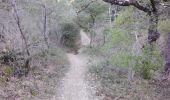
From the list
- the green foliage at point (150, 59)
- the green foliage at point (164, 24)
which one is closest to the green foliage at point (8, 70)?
the green foliage at point (150, 59)

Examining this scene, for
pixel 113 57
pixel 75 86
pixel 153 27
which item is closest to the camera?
pixel 153 27

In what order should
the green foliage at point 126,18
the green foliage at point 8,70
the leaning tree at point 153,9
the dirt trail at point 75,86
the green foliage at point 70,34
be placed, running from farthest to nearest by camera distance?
the green foliage at point 70,34 < the green foliage at point 8,70 < the dirt trail at point 75,86 < the green foliage at point 126,18 < the leaning tree at point 153,9

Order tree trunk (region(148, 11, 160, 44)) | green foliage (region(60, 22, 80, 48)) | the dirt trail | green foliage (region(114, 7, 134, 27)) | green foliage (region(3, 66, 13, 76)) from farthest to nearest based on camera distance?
1. green foliage (region(60, 22, 80, 48))
2. green foliage (region(3, 66, 13, 76))
3. the dirt trail
4. green foliage (region(114, 7, 134, 27))
5. tree trunk (region(148, 11, 160, 44))

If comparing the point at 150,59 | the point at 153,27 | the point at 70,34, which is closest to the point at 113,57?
the point at 150,59

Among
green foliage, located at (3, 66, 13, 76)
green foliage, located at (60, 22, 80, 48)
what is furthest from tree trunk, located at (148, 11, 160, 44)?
green foliage, located at (60, 22, 80, 48)

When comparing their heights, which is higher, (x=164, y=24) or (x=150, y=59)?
(x=164, y=24)

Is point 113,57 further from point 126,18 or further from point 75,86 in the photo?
point 75,86

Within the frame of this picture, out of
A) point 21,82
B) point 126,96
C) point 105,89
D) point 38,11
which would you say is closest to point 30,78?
point 21,82

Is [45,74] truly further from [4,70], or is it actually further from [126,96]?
[126,96]

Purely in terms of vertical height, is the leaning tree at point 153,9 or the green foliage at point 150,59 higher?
the leaning tree at point 153,9

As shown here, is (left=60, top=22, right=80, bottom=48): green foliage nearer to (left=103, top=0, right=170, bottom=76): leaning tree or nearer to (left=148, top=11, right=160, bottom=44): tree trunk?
(left=148, top=11, right=160, bottom=44): tree trunk

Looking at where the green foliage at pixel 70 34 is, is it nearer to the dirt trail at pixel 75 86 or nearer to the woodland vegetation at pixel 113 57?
the woodland vegetation at pixel 113 57

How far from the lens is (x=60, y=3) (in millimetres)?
27797

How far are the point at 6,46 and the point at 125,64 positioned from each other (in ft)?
24.4
